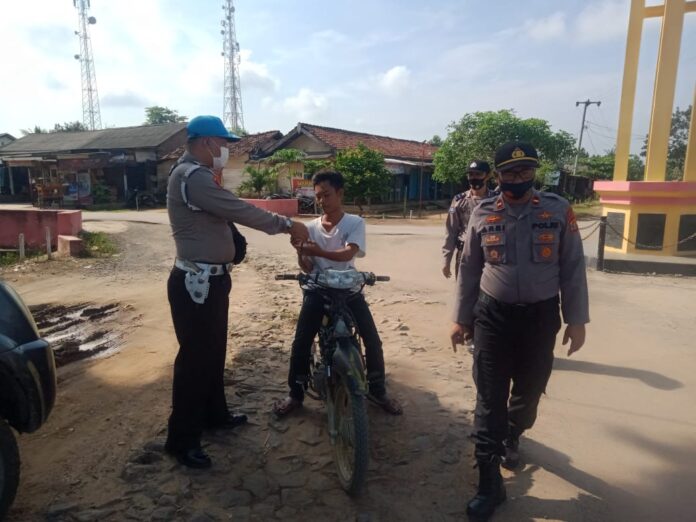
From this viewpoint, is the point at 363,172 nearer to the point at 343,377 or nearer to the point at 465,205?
the point at 465,205

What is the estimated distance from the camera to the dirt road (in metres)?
2.60

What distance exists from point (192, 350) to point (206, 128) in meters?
1.25

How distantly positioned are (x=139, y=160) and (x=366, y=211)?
1383 cm

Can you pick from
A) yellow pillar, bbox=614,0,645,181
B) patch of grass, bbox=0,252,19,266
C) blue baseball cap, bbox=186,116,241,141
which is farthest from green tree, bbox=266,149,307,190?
blue baseball cap, bbox=186,116,241,141

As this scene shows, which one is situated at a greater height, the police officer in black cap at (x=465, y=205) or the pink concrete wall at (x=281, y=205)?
the police officer in black cap at (x=465, y=205)

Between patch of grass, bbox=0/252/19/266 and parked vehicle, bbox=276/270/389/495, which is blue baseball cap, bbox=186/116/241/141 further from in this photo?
patch of grass, bbox=0/252/19/266

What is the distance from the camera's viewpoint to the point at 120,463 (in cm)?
291

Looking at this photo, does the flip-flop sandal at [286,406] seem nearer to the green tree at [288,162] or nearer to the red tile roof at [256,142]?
the green tree at [288,162]

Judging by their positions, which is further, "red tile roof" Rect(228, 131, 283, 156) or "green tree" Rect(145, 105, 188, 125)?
"green tree" Rect(145, 105, 188, 125)

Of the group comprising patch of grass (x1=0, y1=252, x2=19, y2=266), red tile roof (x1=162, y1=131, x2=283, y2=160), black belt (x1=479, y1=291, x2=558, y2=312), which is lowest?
patch of grass (x1=0, y1=252, x2=19, y2=266)

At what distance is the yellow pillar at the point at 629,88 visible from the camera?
9.87 m

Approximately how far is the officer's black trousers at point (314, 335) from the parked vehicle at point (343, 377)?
0.08 metres

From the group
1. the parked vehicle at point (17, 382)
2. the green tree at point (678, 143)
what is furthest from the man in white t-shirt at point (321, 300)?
the green tree at point (678, 143)

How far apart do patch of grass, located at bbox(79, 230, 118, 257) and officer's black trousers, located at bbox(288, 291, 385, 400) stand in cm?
912
